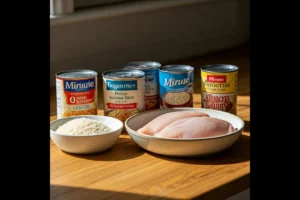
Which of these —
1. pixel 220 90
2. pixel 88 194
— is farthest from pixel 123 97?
pixel 88 194

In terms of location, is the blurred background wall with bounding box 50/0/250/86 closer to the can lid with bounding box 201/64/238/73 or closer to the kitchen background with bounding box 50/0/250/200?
the kitchen background with bounding box 50/0/250/200

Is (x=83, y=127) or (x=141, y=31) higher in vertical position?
(x=141, y=31)

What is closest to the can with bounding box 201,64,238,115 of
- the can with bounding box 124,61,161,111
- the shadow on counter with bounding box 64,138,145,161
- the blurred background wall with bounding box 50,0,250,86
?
the can with bounding box 124,61,161,111

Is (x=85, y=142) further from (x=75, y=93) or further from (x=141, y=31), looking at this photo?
(x=141, y=31)

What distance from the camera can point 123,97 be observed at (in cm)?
140

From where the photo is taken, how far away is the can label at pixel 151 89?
1.47 m

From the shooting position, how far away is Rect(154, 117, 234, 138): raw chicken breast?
125 centimetres

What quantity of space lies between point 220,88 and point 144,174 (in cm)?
35

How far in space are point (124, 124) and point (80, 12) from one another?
2.22 feet
